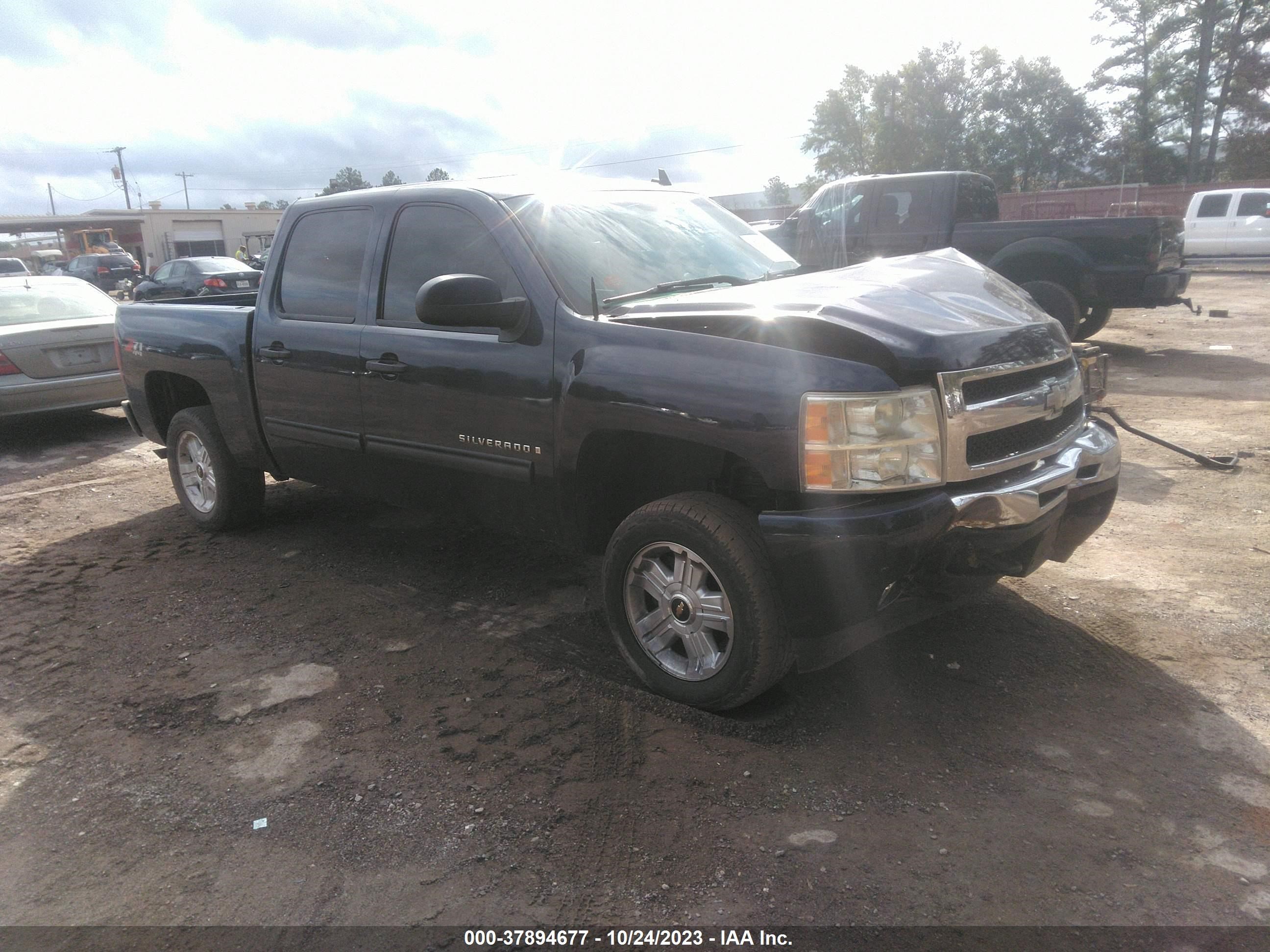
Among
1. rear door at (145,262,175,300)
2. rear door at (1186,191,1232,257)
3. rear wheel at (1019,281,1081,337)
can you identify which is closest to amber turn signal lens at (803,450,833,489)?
rear wheel at (1019,281,1081,337)

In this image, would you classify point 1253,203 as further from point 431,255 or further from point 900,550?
point 900,550

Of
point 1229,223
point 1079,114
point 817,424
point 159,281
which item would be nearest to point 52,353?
point 817,424

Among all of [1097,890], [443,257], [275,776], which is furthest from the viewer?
[443,257]

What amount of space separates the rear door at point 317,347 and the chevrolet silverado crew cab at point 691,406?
1 centimetres

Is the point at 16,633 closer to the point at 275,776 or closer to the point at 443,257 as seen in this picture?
the point at 275,776

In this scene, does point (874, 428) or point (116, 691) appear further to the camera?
point (116, 691)

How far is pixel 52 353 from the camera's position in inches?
326

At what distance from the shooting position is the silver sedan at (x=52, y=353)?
8102mm

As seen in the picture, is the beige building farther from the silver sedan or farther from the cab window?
the cab window

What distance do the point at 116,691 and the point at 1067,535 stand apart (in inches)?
148

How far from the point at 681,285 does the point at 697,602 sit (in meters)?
1.42

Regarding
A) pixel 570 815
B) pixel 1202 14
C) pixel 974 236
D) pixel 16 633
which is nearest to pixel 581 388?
pixel 570 815

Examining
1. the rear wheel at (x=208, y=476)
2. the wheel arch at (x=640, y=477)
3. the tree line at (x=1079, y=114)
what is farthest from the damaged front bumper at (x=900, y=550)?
the tree line at (x=1079, y=114)

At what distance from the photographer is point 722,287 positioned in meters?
3.96
